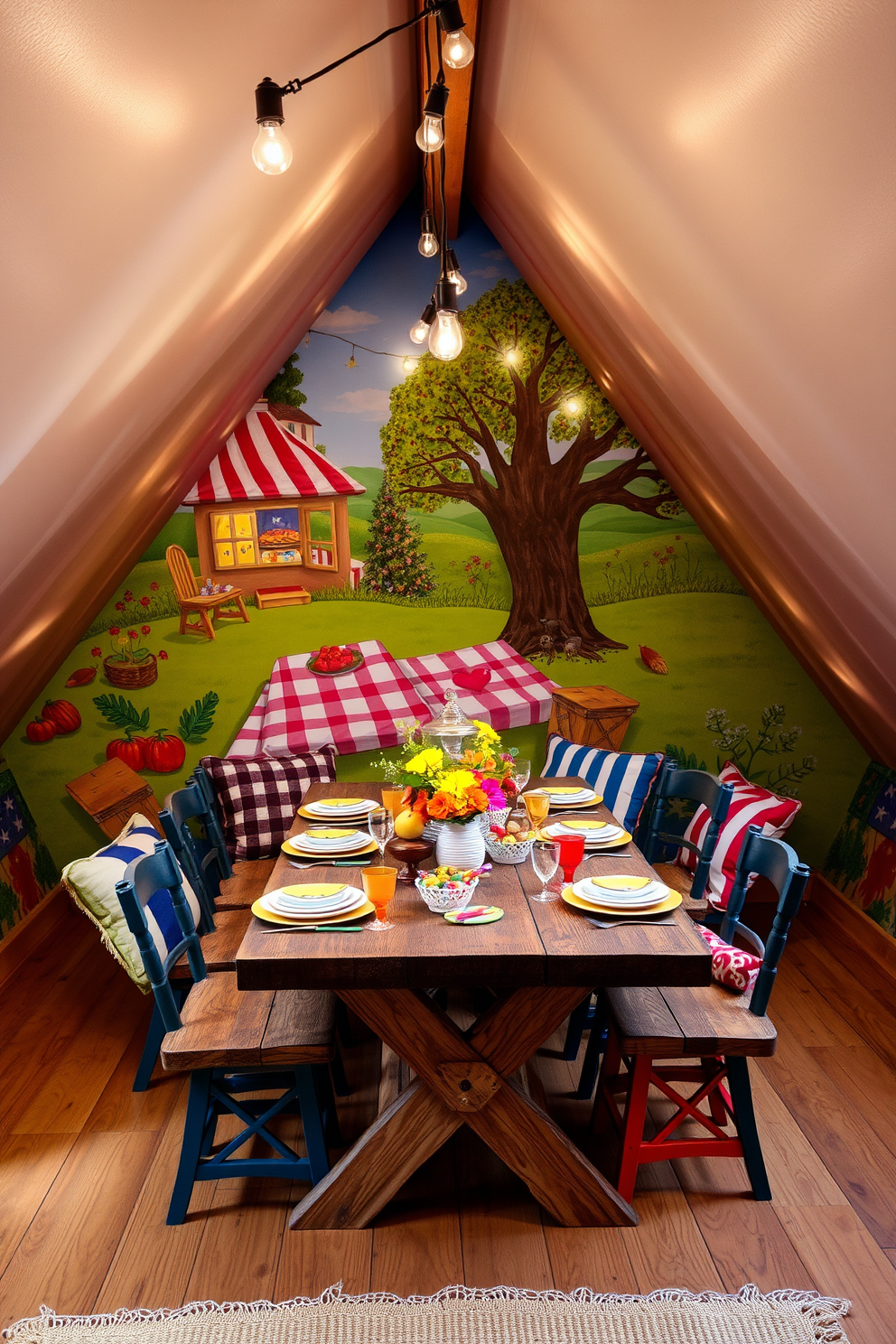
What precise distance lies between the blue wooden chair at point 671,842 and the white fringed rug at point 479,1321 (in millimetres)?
717

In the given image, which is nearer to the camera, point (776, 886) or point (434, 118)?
point (434, 118)

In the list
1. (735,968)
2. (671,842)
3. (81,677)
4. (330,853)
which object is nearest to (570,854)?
(735,968)

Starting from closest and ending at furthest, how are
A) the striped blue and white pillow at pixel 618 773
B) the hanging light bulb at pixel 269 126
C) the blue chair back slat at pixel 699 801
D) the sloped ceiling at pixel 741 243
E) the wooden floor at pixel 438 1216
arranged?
the sloped ceiling at pixel 741 243, the hanging light bulb at pixel 269 126, the wooden floor at pixel 438 1216, the blue chair back slat at pixel 699 801, the striped blue and white pillow at pixel 618 773

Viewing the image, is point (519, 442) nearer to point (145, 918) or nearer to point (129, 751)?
point (129, 751)

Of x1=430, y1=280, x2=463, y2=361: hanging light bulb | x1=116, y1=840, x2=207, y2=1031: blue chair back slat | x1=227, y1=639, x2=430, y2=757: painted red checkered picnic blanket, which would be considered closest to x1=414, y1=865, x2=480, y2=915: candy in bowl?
x1=116, y1=840, x2=207, y2=1031: blue chair back slat

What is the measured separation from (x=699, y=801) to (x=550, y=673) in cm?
121

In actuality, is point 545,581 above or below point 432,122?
below

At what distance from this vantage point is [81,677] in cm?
388

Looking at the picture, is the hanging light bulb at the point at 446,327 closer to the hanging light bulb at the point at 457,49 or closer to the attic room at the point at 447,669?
the attic room at the point at 447,669

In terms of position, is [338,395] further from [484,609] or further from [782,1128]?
[782,1128]

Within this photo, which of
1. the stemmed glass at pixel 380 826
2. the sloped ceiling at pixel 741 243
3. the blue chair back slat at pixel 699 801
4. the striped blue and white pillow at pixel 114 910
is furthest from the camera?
the blue chair back slat at pixel 699 801

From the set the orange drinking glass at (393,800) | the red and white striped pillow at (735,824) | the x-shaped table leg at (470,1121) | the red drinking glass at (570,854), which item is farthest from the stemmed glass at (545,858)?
the red and white striped pillow at (735,824)

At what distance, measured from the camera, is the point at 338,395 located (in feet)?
12.6

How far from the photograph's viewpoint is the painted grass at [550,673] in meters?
3.91
